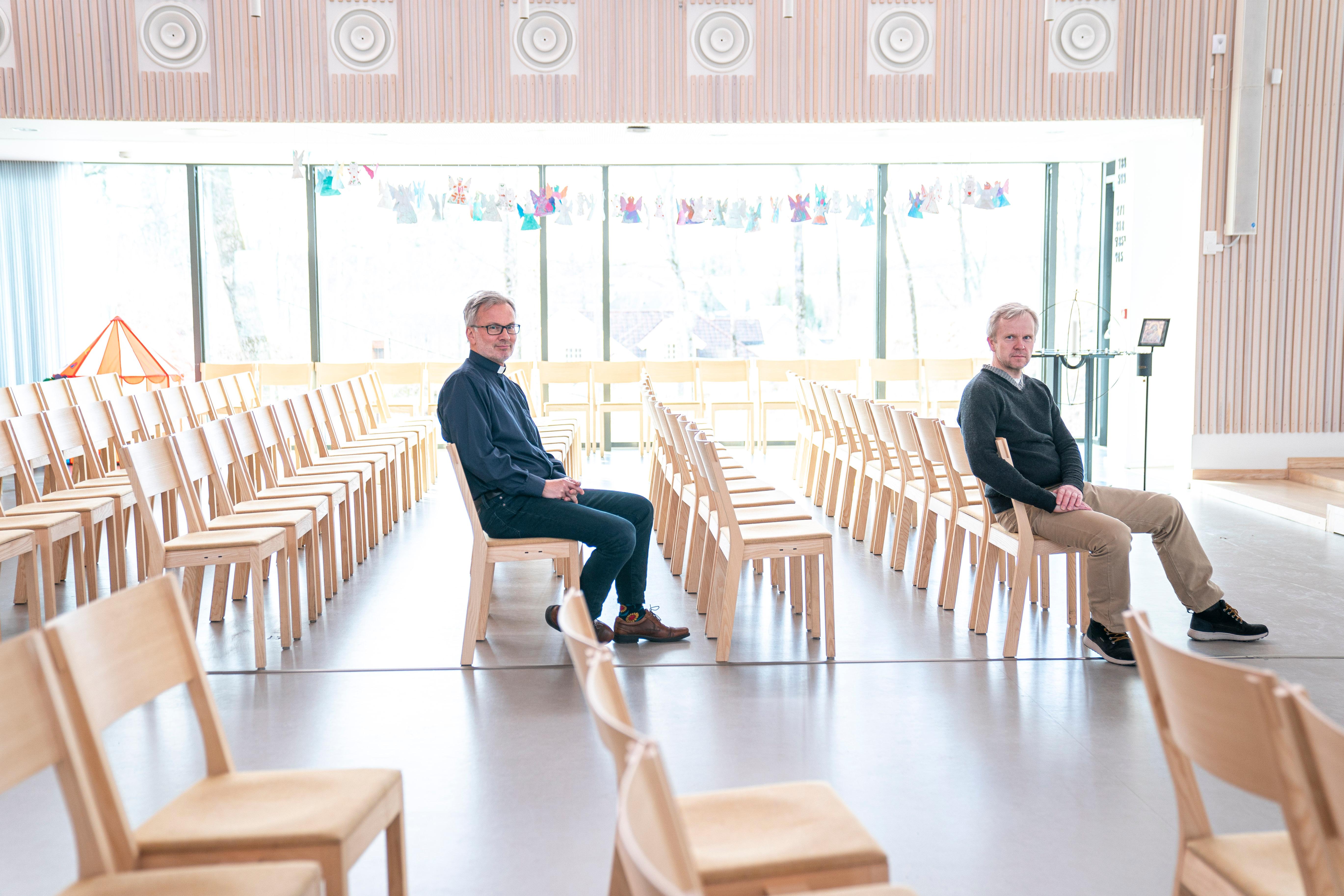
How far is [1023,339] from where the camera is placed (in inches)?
180

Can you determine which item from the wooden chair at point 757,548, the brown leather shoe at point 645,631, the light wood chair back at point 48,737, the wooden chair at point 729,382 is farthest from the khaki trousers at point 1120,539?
the wooden chair at point 729,382

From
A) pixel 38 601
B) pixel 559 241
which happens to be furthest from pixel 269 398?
pixel 38 601

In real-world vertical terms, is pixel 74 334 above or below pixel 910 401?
above

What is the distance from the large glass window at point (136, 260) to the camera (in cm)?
1096

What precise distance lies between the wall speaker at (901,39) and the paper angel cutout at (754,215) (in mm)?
2702

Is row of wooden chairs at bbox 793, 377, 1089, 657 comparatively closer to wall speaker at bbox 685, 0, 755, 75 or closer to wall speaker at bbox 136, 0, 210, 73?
wall speaker at bbox 685, 0, 755, 75

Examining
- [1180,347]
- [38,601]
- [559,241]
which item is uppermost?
[559,241]

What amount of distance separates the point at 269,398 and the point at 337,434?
14.4 ft

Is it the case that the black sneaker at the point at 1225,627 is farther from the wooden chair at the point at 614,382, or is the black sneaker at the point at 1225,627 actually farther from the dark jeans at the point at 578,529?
the wooden chair at the point at 614,382

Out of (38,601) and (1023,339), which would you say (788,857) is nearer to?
(1023,339)

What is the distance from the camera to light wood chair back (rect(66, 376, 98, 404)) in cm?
816

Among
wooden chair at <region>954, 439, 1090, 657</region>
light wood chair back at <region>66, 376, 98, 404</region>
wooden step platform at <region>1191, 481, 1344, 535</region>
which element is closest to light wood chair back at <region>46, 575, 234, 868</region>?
wooden chair at <region>954, 439, 1090, 657</region>

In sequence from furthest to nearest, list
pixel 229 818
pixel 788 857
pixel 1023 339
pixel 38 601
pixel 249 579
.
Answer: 1. pixel 249 579
2. pixel 1023 339
3. pixel 38 601
4. pixel 229 818
5. pixel 788 857

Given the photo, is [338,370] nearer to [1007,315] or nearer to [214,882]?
[1007,315]
